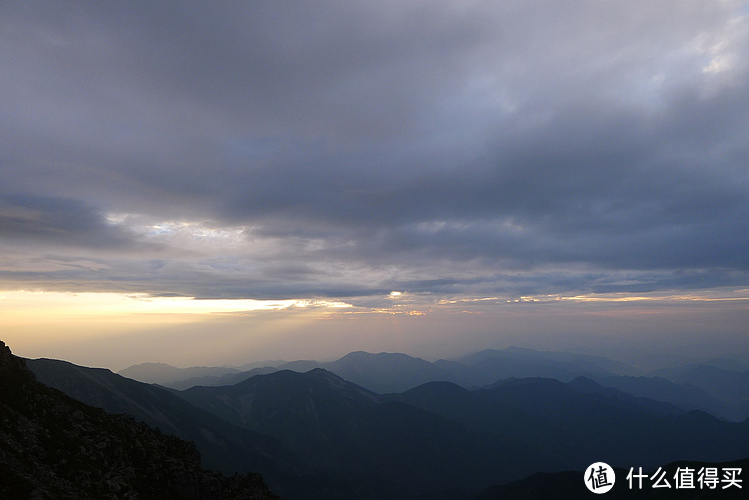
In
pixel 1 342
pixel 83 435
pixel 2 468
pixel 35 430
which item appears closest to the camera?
pixel 2 468

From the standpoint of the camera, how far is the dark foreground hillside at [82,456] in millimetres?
48844

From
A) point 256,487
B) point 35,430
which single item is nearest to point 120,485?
point 35,430

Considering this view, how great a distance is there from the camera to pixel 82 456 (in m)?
59.8

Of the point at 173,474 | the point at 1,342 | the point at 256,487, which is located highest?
the point at 1,342

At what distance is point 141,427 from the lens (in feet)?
275

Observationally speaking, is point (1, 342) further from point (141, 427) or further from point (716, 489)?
point (716, 489)

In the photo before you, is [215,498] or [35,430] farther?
[215,498]

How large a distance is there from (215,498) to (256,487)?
14472 millimetres

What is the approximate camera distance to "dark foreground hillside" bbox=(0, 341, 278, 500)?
48.8 metres

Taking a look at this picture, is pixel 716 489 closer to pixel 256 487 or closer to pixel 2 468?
pixel 256 487

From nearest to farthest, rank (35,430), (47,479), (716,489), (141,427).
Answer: (47,479)
(35,430)
(141,427)
(716,489)

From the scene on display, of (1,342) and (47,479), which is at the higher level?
(1,342)

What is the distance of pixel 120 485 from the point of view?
58.3 metres

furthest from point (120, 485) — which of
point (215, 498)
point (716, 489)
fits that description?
point (716, 489)
